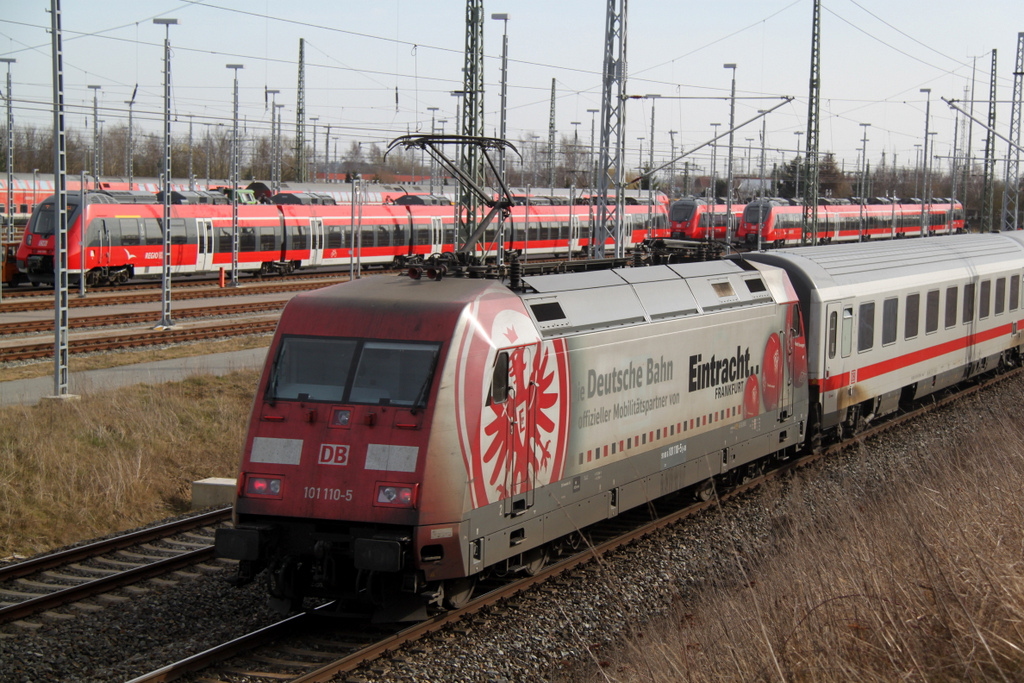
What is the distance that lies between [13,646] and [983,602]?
7.37 meters

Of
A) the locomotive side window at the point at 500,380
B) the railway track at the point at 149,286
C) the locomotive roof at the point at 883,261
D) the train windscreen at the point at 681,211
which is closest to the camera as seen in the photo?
the locomotive side window at the point at 500,380

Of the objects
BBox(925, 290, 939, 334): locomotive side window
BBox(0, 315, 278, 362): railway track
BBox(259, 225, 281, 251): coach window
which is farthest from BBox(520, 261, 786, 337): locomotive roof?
BBox(259, 225, 281, 251): coach window

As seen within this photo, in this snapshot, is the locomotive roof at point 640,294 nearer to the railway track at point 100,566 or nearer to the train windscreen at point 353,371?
the train windscreen at point 353,371

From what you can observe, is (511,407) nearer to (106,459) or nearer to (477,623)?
(477,623)

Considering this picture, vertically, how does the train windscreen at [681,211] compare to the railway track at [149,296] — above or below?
above

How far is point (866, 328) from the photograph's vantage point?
16844 millimetres

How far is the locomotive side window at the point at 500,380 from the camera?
9000 mm

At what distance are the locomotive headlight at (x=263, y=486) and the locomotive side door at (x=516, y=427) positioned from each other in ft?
5.91

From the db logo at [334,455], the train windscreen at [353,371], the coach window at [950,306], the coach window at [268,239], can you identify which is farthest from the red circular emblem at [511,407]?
the coach window at [268,239]

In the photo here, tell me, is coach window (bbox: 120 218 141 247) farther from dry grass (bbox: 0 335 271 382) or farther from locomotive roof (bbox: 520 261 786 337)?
locomotive roof (bbox: 520 261 786 337)

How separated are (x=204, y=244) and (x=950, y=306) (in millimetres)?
26483

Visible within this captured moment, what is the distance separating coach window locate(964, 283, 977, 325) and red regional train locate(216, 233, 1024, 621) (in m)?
8.85

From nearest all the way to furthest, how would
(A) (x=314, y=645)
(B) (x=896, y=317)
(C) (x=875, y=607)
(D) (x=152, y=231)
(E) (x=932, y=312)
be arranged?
(C) (x=875, y=607)
(A) (x=314, y=645)
(B) (x=896, y=317)
(E) (x=932, y=312)
(D) (x=152, y=231)

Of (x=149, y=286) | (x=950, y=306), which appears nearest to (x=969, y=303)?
(x=950, y=306)
